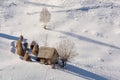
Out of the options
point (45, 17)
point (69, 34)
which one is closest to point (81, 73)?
point (69, 34)

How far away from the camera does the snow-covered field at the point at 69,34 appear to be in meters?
50.8

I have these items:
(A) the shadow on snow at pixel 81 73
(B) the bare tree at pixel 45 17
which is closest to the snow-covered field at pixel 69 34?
(A) the shadow on snow at pixel 81 73

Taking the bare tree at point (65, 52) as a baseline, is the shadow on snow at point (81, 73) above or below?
below

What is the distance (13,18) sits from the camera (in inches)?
2500

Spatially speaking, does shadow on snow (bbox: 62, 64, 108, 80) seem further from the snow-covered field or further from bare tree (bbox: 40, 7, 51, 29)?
bare tree (bbox: 40, 7, 51, 29)

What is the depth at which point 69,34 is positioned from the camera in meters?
59.1

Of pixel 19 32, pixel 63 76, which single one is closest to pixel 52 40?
pixel 19 32

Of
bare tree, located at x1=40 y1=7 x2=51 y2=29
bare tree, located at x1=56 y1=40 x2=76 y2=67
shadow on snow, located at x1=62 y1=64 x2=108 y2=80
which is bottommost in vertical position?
shadow on snow, located at x1=62 y1=64 x2=108 y2=80

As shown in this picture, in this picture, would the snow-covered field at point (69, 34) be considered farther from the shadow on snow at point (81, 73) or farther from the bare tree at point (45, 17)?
the bare tree at point (45, 17)

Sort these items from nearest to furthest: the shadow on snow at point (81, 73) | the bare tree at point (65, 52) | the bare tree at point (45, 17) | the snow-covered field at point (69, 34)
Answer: the shadow on snow at point (81, 73) → the snow-covered field at point (69, 34) → the bare tree at point (65, 52) → the bare tree at point (45, 17)

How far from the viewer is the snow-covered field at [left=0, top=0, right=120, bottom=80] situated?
50.8 meters

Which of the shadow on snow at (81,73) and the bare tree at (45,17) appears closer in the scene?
the shadow on snow at (81,73)

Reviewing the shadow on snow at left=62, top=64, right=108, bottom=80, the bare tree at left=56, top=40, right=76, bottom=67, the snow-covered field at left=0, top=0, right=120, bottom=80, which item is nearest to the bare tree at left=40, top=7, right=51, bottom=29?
the snow-covered field at left=0, top=0, right=120, bottom=80

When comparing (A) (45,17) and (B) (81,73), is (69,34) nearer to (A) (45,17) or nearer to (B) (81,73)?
(A) (45,17)
